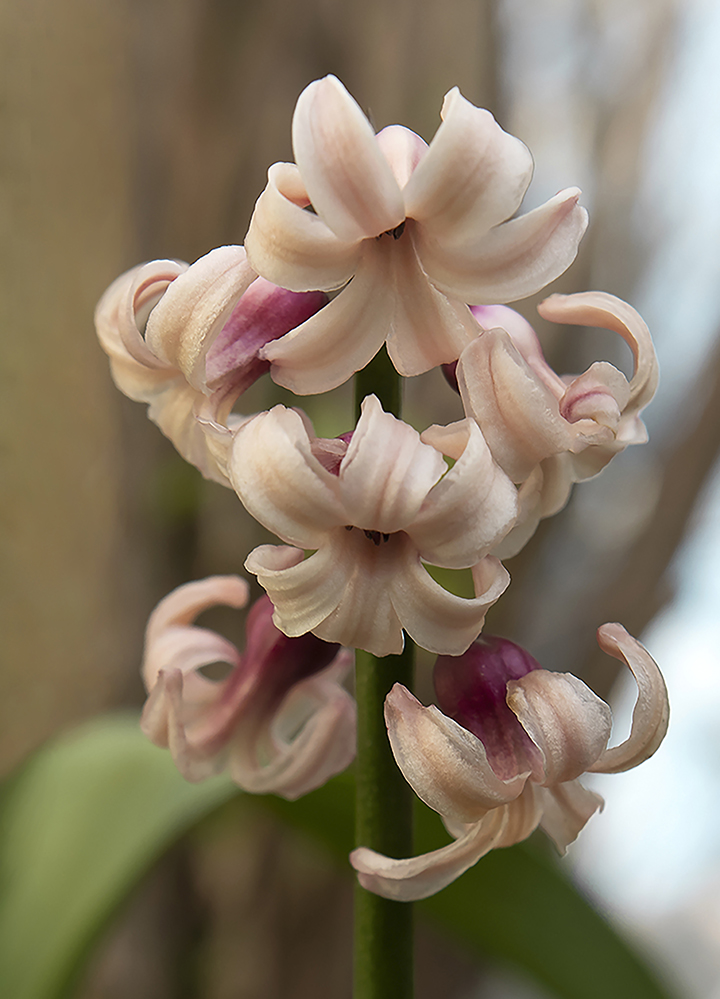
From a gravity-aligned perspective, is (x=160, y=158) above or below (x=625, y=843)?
above

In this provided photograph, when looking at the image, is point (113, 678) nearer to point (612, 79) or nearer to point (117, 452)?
point (117, 452)

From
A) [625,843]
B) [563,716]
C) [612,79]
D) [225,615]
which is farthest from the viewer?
[625,843]

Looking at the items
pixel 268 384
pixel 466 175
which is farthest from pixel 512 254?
pixel 268 384

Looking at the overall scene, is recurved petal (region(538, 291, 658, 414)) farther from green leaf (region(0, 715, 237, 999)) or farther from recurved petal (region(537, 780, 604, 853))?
green leaf (region(0, 715, 237, 999))

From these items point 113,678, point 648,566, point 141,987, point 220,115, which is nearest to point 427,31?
point 220,115

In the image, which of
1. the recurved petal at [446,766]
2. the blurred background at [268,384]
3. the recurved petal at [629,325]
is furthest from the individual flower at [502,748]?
the blurred background at [268,384]

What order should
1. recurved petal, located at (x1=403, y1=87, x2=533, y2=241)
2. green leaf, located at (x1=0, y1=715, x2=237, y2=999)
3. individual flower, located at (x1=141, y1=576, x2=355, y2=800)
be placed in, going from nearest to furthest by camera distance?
1. recurved petal, located at (x1=403, y1=87, x2=533, y2=241)
2. individual flower, located at (x1=141, y1=576, x2=355, y2=800)
3. green leaf, located at (x1=0, y1=715, x2=237, y2=999)

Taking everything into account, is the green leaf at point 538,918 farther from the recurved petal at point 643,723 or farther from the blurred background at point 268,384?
the blurred background at point 268,384

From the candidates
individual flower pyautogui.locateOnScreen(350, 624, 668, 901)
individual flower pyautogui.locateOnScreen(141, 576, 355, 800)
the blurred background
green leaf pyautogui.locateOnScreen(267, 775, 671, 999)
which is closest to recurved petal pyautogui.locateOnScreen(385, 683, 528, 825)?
individual flower pyautogui.locateOnScreen(350, 624, 668, 901)
